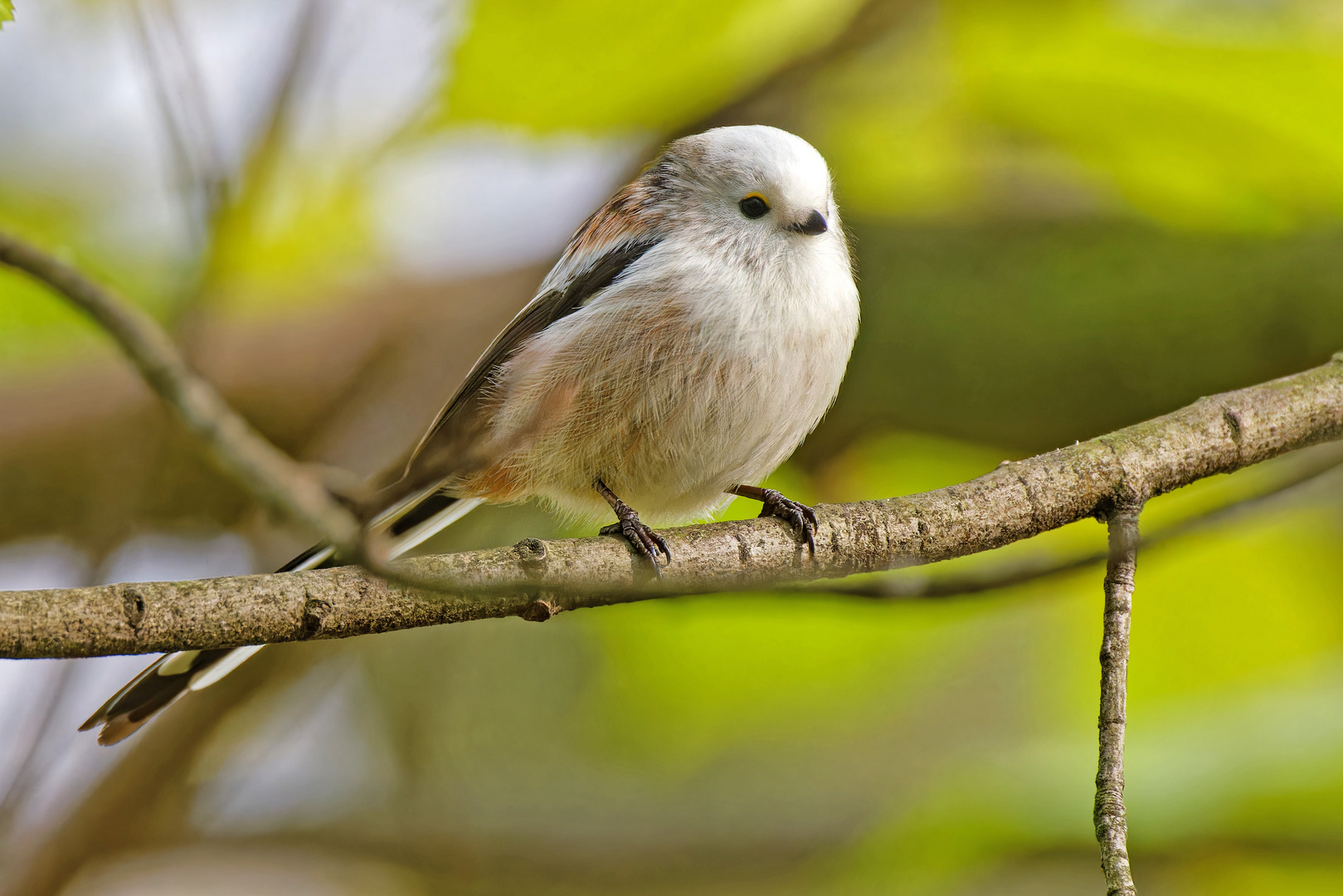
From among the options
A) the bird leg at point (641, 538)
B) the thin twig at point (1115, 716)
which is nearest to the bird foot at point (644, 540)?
the bird leg at point (641, 538)

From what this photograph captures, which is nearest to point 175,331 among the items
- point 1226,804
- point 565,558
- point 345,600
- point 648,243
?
point 345,600

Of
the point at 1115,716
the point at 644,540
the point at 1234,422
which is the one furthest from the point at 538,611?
the point at 1234,422

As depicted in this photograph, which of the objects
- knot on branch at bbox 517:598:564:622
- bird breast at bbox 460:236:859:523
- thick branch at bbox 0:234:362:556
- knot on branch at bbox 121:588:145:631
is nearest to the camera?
thick branch at bbox 0:234:362:556

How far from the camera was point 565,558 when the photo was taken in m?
1.53

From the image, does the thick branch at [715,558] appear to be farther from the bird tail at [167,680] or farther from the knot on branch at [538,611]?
the bird tail at [167,680]

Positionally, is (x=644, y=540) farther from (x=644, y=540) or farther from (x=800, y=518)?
(x=800, y=518)

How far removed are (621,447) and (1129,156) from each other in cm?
105

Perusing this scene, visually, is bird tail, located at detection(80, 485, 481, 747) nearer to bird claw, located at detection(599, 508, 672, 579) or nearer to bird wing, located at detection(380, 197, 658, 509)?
bird wing, located at detection(380, 197, 658, 509)

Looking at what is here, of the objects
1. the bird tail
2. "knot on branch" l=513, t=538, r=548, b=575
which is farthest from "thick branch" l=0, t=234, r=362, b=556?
the bird tail

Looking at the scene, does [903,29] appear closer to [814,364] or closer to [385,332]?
[814,364]

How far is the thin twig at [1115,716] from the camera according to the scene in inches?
49.7

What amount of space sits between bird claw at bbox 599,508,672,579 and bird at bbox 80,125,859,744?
5 centimetres

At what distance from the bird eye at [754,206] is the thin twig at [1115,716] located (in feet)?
2.99

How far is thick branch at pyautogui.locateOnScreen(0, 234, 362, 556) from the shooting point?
78 cm
